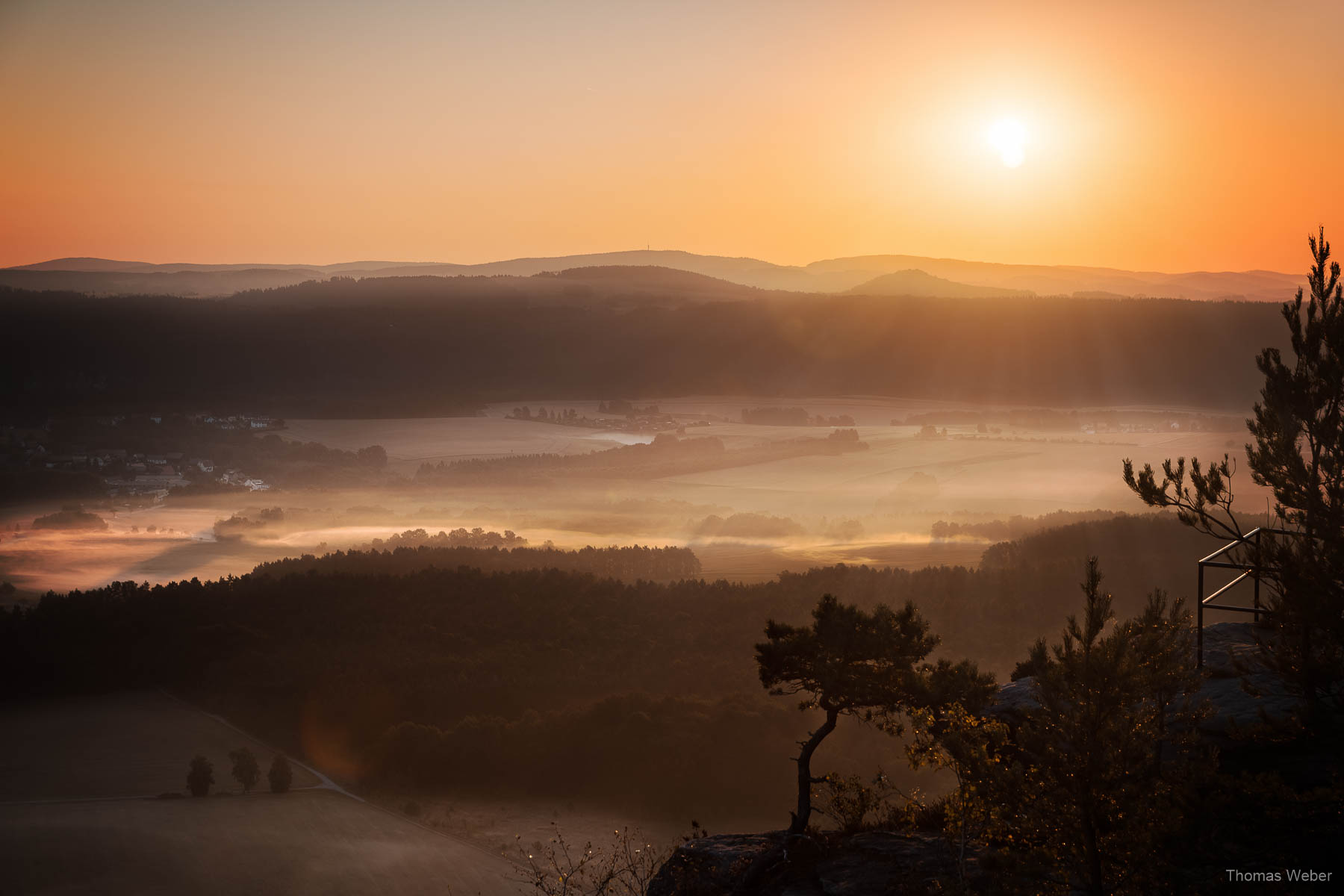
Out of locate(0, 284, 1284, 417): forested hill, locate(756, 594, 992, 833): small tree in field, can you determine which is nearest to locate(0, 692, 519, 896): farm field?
locate(756, 594, 992, 833): small tree in field

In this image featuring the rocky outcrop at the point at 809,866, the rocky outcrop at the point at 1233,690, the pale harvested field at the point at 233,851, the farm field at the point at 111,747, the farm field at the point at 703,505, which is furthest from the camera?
the farm field at the point at 703,505

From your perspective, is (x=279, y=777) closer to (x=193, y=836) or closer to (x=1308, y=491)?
(x=193, y=836)

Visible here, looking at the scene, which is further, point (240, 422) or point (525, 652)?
point (240, 422)

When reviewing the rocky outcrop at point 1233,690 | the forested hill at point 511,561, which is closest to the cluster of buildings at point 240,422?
the forested hill at point 511,561

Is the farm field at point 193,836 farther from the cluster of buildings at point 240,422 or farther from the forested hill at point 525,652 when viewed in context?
the cluster of buildings at point 240,422

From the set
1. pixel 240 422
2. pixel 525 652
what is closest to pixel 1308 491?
pixel 525 652

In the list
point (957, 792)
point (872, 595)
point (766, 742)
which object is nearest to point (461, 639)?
point (766, 742)

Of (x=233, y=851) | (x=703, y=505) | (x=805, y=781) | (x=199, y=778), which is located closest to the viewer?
(x=805, y=781)
